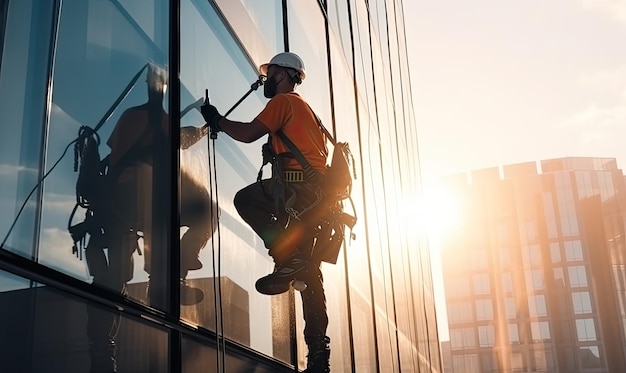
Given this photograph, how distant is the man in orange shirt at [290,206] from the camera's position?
457 centimetres

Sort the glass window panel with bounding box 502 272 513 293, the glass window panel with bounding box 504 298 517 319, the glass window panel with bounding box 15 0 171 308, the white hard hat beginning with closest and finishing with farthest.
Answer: the glass window panel with bounding box 15 0 171 308, the white hard hat, the glass window panel with bounding box 504 298 517 319, the glass window panel with bounding box 502 272 513 293

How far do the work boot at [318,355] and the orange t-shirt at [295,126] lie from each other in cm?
101

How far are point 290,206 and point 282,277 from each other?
407mm

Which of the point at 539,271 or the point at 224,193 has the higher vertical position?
the point at 539,271

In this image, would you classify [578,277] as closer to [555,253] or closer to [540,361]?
[555,253]

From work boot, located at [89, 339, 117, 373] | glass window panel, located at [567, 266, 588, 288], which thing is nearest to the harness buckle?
work boot, located at [89, 339, 117, 373]

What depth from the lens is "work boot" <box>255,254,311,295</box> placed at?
14.7 ft

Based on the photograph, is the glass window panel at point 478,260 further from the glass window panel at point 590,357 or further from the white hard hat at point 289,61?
the white hard hat at point 289,61

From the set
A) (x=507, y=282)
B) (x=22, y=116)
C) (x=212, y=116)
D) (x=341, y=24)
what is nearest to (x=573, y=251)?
(x=507, y=282)

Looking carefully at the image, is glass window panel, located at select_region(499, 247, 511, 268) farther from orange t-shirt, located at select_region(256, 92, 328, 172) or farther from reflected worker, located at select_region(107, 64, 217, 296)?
reflected worker, located at select_region(107, 64, 217, 296)

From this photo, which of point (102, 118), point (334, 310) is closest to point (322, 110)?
point (334, 310)

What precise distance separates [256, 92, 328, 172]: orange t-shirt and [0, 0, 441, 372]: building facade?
1.18 ft

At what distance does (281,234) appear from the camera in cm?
466

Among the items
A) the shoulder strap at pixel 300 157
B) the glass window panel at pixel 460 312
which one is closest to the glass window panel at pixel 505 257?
the glass window panel at pixel 460 312
